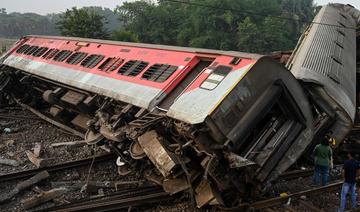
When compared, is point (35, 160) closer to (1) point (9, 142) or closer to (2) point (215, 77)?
(1) point (9, 142)

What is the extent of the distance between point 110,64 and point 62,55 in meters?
4.24

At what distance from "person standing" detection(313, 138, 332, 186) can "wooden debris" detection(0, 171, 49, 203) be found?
656cm

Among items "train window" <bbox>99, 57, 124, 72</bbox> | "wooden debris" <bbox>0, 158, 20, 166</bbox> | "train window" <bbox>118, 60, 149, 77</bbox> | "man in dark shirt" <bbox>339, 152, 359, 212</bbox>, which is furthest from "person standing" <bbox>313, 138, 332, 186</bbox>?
"wooden debris" <bbox>0, 158, 20, 166</bbox>

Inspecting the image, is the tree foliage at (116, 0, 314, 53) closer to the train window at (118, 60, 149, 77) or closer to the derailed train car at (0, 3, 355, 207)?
the train window at (118, 60, 149, 77)

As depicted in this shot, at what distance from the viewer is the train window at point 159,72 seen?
30.9 feet

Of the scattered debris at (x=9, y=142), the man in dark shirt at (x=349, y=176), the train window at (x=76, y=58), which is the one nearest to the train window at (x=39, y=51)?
the train window at (x=76, y=58)

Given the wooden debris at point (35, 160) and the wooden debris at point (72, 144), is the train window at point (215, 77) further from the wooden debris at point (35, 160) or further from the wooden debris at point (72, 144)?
the wooden debris at point (72, 144)

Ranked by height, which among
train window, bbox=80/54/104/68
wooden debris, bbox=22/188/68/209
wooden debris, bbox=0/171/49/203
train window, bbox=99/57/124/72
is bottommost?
wooden debris, bbox=0/171/49/203

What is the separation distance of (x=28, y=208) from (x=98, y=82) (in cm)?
441

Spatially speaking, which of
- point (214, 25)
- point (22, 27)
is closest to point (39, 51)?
point (214, 25)

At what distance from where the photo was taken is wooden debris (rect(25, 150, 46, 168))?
33.8ft

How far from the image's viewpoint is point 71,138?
43.6ft

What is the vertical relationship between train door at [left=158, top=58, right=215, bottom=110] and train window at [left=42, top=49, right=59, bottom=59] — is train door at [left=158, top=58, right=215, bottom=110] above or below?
above

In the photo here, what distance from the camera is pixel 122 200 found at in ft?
26.6
